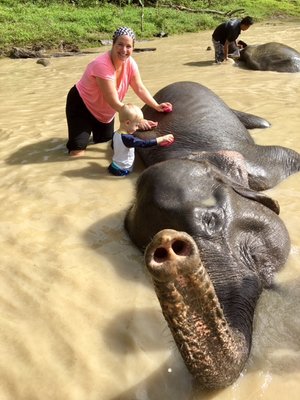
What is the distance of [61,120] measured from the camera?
5.84m

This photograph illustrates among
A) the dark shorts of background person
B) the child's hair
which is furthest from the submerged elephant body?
the child's hair

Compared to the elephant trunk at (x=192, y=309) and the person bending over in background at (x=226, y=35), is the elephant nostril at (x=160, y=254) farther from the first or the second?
the person bending over in background at (x=226, y=35)

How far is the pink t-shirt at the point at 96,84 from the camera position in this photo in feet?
13.8

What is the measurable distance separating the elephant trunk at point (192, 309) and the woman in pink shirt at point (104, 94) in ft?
8.82

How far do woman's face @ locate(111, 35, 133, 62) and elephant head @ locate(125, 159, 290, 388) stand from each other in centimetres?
162

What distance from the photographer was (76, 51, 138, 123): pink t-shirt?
4215 millimetres

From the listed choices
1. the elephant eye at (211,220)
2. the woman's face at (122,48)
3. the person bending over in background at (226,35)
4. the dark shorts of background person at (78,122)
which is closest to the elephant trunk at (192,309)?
the elephant eye at (211,220)

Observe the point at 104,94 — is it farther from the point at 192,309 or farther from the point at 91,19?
the point at 91,19

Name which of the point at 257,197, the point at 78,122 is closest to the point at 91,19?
the point at 78,122

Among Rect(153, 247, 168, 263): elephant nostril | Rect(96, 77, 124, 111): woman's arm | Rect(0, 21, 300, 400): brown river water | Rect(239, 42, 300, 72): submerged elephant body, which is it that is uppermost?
Rect(153, 247, 168, 263): elephant nostril

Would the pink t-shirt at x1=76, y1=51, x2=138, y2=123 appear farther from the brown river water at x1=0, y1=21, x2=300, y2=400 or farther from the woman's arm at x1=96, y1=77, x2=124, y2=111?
the brown river water at x1=0, y1=21, x2=300, y2=400

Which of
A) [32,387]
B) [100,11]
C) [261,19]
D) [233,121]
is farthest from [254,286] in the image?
[261,19]

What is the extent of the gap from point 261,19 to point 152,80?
13247mm

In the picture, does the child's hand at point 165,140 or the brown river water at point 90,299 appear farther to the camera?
the child's hand at point 165,140
